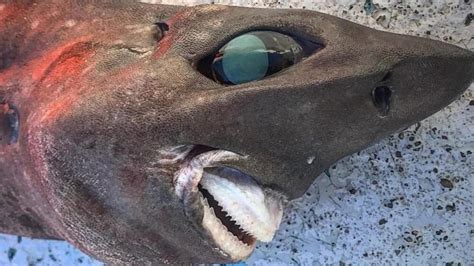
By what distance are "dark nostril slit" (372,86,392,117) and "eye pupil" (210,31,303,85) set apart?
14 cm

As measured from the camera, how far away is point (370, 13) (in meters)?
1.57

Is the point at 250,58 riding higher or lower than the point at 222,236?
higher

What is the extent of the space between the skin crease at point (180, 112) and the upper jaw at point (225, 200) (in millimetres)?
14

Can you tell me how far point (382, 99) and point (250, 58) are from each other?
0.22 meters

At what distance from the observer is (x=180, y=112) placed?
1088 millimetres

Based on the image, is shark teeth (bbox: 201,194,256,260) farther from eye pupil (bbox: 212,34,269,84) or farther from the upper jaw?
eye pupil (bbox: 212,34,269,84)

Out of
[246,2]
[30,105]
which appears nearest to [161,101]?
[30,105]

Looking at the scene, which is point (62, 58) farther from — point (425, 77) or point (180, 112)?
point (425, 77)

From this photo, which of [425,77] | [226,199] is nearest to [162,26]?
[226,199]

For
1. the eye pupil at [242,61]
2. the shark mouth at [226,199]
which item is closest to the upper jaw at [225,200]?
the shark mouth at [226,199]

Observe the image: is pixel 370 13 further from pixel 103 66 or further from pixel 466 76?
pixel 103 66

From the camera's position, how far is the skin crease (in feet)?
3.60

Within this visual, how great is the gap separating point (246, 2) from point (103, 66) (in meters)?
0.58

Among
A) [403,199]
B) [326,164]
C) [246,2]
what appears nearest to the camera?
[326,164]
